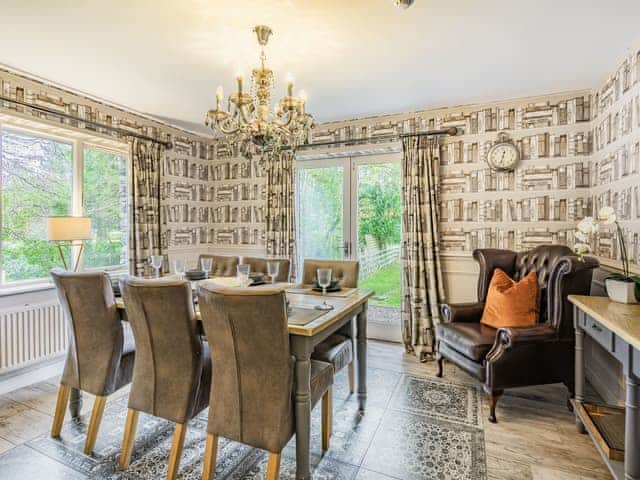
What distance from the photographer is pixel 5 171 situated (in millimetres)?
2973

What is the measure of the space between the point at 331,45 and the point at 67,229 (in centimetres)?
257

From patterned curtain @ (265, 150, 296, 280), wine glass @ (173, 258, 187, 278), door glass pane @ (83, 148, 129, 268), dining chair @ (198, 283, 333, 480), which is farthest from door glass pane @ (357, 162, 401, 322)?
door glass pane @ (83, 148, 129, 268)

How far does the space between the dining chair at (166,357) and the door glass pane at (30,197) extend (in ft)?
6.61

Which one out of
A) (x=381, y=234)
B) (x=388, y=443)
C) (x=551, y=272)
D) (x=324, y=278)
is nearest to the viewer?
(x=388, y=443)

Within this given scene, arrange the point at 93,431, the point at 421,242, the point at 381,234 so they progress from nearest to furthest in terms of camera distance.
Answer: the point at 93,431 → the point at 421,242 → the point at 381,234

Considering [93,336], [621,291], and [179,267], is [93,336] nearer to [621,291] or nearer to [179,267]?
[179,267]

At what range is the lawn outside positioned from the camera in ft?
13.4

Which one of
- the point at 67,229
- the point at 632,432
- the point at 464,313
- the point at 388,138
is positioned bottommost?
the point at 632,432

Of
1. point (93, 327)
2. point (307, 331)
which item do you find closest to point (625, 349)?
point (307, 331)

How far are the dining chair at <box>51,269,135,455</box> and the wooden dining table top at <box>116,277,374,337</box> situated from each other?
120 mm

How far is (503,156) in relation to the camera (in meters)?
3.49

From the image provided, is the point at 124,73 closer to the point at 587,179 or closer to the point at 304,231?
the point at 304,231

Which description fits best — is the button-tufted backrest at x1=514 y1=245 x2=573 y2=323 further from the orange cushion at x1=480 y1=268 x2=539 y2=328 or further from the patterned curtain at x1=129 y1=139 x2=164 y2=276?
the patterned curtain at x1=129 y1=139 x2=164 y2=276

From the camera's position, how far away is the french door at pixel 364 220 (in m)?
4.11
